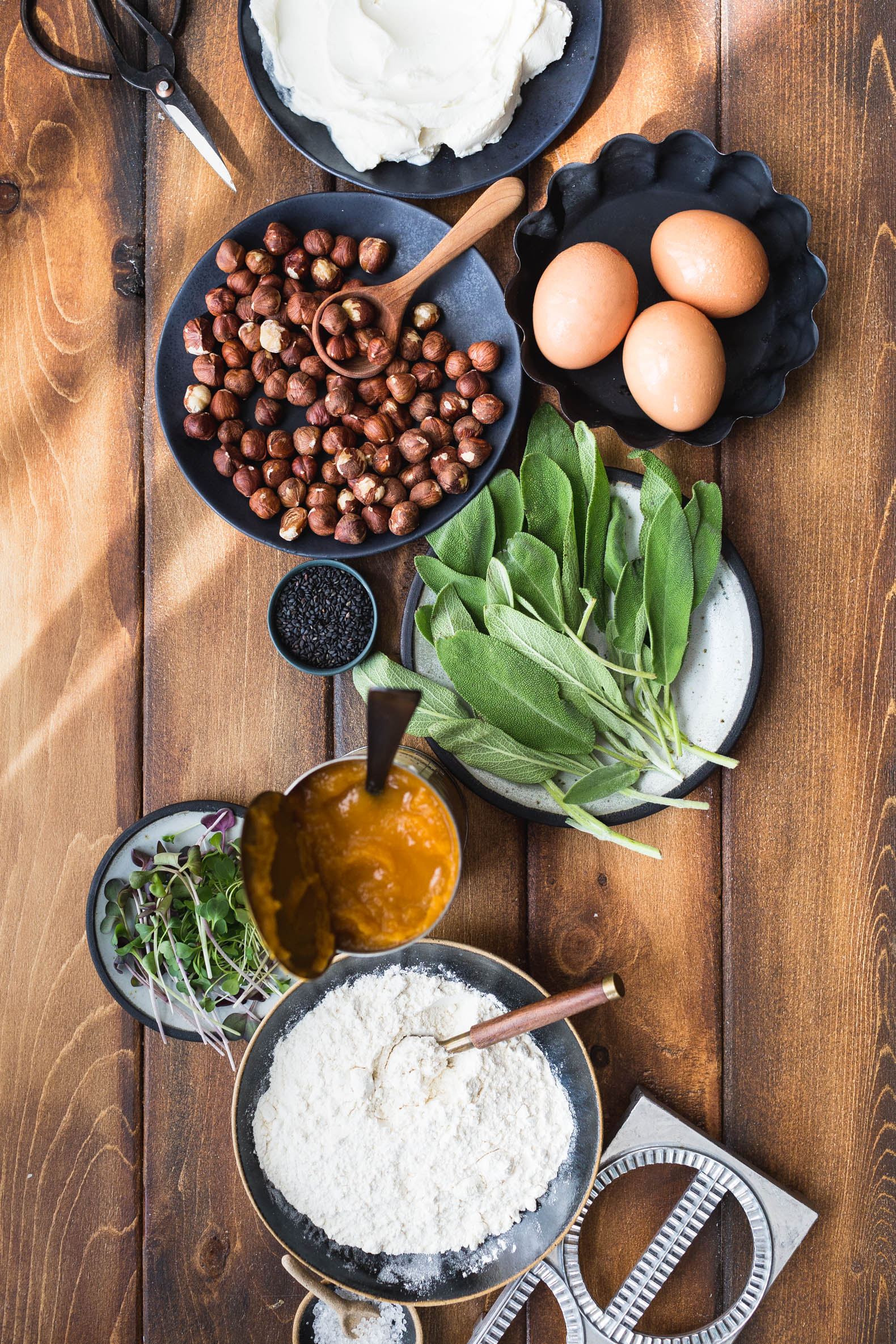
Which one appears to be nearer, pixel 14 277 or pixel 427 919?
pixel 427 919

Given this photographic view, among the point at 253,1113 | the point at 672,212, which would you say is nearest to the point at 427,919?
the point at 253,1113

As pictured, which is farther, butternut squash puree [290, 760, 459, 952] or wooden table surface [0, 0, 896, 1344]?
wooden table surface [0, 0, 896, 1344]

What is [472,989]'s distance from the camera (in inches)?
36.6

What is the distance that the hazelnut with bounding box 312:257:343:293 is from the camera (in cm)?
95

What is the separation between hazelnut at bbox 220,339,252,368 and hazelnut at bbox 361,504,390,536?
21cm

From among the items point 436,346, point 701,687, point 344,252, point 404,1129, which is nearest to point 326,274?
point 344,252

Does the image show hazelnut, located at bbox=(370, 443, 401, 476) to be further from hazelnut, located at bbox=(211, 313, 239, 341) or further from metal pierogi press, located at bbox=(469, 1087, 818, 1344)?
metal pierogi press, located at bbox=(469, 1087, 818, 1344)

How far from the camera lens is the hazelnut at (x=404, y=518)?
3.03 feet

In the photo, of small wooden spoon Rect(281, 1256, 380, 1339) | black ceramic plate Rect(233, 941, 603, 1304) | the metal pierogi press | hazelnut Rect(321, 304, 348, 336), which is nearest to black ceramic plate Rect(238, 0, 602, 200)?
hazelnut Rect(321, 304, 348, 336)

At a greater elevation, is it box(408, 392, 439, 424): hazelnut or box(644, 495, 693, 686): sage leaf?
box(408, 392, 439, 424): hazelnut

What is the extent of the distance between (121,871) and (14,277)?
2.24 feet

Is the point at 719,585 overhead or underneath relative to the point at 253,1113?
overhead

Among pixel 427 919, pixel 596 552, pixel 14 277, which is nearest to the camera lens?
pixel 427 919

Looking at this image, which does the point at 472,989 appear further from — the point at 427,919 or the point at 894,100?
the point at 894,100
